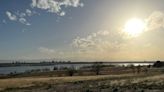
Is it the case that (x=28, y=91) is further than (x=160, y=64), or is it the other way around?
(x=160, y=64)

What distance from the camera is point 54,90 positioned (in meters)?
35.4

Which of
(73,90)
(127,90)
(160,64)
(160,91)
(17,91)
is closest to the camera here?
(160,91)

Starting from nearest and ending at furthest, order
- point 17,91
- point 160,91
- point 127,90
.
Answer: point 160,91 → point 127,90 → point 17,91

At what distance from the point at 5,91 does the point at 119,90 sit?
47.0ft

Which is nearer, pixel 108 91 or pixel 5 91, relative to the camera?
pixel 108 91

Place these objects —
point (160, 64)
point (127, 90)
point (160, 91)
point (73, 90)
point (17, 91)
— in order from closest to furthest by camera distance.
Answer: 1. point (160, 91)
2. point (127, 90)
3. point (73, 90)
4. point (17, 91)
5. point (160, 64)

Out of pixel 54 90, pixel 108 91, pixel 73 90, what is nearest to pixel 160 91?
pixel 108 91

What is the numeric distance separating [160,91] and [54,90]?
12113 mm

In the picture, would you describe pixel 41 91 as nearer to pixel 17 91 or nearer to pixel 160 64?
pixel 17 91

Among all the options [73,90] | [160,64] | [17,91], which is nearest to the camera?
[73,90]

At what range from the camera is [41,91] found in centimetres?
3506

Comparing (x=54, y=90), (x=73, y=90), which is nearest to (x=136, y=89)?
(x=73, y=90)

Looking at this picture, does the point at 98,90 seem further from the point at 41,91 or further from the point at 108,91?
the point at 41,91

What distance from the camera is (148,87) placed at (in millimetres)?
32562
